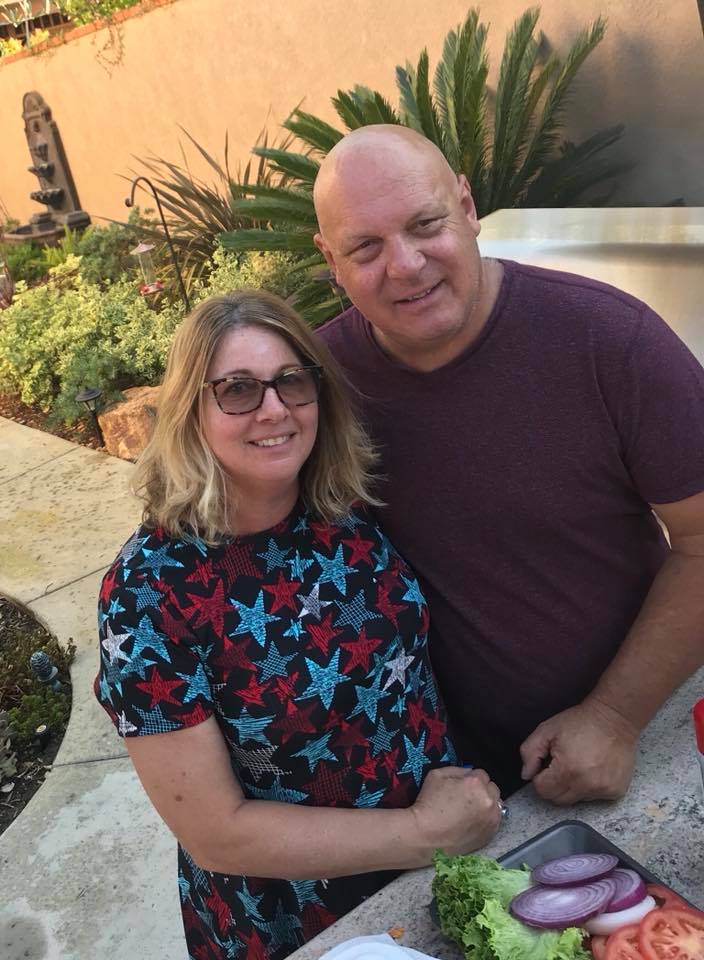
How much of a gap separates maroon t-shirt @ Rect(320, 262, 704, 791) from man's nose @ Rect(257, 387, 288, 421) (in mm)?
264

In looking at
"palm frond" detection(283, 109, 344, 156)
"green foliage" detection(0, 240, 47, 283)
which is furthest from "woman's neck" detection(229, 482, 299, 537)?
"green foliage" detection(0, 240, 47, 283)

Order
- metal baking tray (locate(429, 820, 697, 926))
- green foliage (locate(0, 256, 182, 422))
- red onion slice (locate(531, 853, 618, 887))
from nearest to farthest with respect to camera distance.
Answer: red onion slice (locate(531, 853, 618, 887))
metal baking tray (locate(429, 820, 697, 926))
green foliage (locate(0, 256, 182, 422))

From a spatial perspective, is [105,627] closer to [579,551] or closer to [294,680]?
[294,680]

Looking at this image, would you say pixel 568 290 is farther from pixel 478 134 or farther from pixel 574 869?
pixel 478 134

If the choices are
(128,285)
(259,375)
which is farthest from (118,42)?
(259,375)

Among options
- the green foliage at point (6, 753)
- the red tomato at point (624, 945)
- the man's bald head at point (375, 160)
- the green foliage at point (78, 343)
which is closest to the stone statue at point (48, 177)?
the green foliage at point (78, 343)

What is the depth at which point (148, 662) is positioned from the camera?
1.48 m

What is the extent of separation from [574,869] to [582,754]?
330mm

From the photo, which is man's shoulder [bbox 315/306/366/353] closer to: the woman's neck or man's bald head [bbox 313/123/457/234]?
man's bald head [bbox 313/123/457/234]

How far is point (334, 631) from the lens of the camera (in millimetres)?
1620

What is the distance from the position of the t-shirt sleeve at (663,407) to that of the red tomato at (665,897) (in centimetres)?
69

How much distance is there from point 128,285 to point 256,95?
2.13 metres

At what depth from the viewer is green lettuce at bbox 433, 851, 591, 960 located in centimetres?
113

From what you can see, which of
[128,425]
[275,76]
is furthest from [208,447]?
[275,76]
